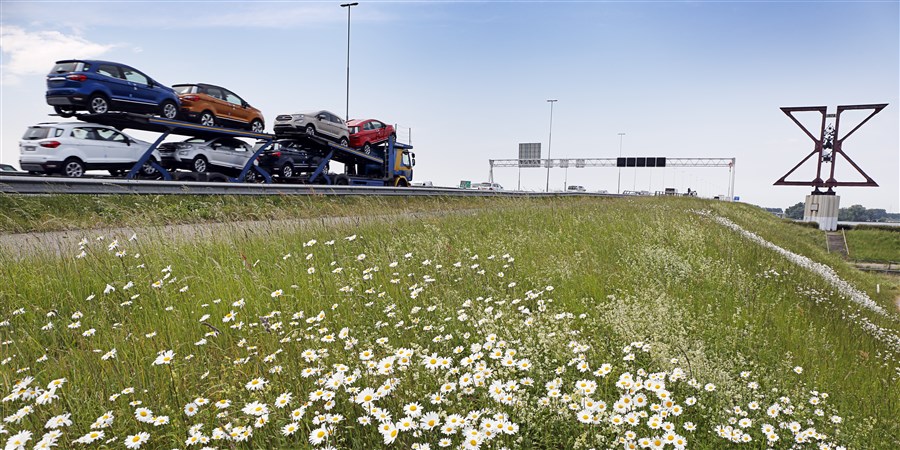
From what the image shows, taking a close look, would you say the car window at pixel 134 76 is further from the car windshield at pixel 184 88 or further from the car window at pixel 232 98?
the car window at pixel 232 98

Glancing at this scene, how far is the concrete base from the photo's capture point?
52656mm

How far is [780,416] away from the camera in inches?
103

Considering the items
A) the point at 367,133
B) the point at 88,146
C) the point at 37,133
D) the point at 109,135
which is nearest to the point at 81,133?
the point at 88,146

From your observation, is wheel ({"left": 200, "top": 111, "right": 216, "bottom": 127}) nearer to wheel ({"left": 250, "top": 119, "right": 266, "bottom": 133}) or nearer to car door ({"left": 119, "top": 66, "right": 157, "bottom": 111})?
wheel ({"left": 250, "top": 119, "right": 266, "bottom": 133})

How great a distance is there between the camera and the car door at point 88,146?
13.0 m

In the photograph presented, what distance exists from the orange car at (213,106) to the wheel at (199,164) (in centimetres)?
157

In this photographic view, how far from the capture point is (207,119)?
1755 centimetres

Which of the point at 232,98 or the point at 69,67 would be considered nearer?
the point at 69,67

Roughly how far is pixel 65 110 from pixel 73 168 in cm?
209

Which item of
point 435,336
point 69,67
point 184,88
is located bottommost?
point 435,336

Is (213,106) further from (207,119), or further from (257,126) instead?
(257,126)

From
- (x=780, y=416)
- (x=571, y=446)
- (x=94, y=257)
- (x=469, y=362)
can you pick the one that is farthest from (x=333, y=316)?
(x=94, y=257)

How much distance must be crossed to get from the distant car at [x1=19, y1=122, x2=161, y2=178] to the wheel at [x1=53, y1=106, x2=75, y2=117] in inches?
41.0

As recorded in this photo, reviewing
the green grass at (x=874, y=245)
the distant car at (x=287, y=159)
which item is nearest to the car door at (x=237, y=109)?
the distant car at (x=287, y=159)
